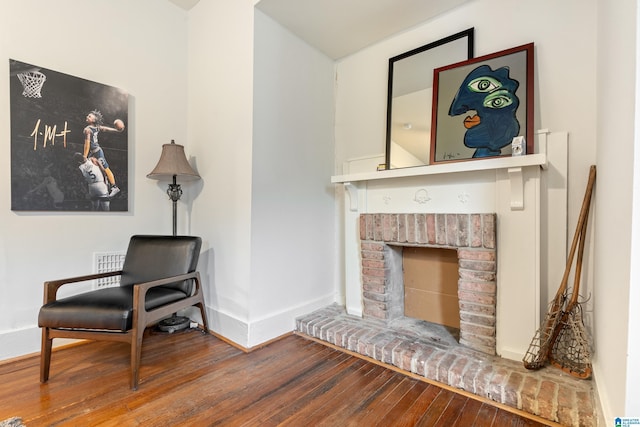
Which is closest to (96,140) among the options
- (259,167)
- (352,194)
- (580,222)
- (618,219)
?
(259,167)

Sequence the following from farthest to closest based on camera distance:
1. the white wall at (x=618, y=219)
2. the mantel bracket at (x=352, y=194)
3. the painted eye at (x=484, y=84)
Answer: the mantel bracket at (x=352, y=194) → the painted eye at (x=484, y=84) → the white wall at (x=618, y=219)

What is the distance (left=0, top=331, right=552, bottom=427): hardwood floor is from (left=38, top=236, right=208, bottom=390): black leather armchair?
177mm

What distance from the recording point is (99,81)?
2441 mm

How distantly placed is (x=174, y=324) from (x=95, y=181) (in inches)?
53.6

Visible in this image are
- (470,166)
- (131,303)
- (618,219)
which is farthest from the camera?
(470,166)

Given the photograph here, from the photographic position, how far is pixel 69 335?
175 centimetres

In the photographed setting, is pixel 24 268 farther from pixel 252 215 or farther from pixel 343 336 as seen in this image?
pixel 343 336

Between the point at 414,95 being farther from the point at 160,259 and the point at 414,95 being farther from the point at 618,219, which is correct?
the point at 160,259

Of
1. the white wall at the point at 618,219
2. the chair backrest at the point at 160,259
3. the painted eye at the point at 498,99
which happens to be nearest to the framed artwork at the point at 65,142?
the chair backrest at the point at 160,259

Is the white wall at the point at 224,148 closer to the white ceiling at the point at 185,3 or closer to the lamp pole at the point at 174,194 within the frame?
the white ceiling at the point at 185,3

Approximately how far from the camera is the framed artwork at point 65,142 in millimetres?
2082

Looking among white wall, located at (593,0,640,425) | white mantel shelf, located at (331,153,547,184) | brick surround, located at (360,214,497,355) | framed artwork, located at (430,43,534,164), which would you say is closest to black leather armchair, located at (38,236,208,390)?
brick surround, located at (360,214,497,355)

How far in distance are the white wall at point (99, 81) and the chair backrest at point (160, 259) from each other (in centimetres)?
32

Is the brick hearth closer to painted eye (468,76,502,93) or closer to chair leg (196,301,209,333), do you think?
chair leg (196,301,209,333)
